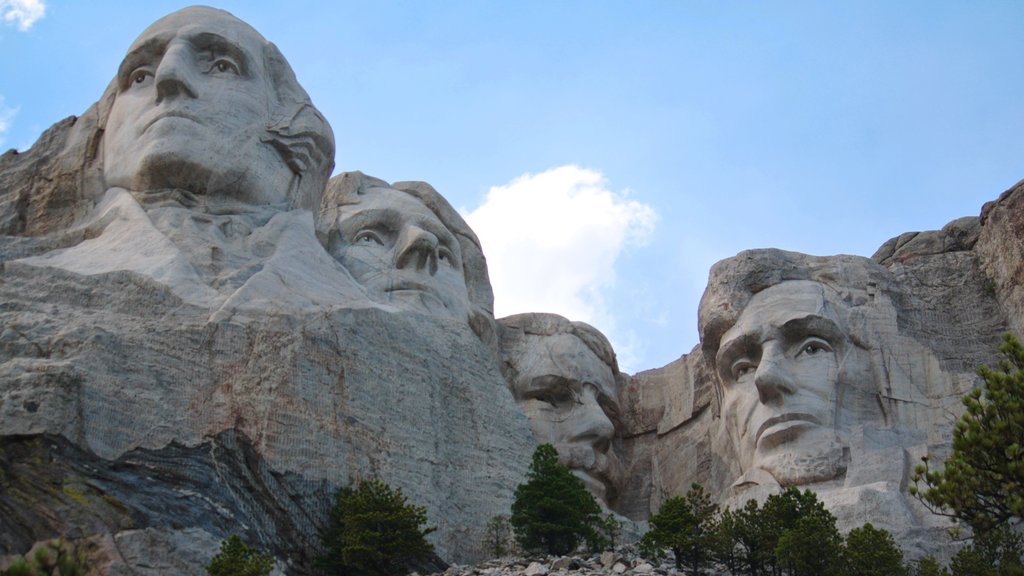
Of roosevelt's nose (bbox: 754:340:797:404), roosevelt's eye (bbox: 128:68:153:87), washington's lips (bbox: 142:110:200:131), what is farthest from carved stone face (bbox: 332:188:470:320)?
roosevelt's nose (bbox: 754:340:797:404)

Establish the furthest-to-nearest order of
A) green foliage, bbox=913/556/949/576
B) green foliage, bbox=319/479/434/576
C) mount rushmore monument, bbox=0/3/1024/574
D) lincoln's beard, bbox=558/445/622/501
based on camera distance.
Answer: lincoln's beard, bbox=558/445/622/501
green foliage, bbox=913/556/949/576
mount rushmore monument, bbox=0/3/1024/574
green foliage, bbox=319/479/434/576

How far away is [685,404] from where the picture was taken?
72.5 ft

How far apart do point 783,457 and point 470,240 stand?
15.4 feet

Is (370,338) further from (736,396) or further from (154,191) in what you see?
(736,396)

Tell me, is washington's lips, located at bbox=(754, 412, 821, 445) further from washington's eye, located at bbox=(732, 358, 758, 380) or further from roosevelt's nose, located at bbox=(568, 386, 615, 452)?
Answer: roosevelt's nose, located at bbox=(568, 386, 615, 452)

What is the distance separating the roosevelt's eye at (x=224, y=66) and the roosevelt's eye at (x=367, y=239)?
2078 millimetres

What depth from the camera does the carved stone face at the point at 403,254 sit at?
64.4 feet

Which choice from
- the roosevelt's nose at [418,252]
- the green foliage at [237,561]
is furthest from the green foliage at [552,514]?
the roosevelt's nose at [418,252]

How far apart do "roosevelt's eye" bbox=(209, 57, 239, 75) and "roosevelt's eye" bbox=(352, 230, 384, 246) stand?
2078 mm

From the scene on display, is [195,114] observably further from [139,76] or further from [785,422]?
[785,422]

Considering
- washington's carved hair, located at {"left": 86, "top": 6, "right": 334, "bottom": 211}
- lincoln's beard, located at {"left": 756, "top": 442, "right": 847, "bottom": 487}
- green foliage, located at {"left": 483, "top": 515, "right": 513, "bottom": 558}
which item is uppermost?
washington's carved hair, located at {"left": 86, "top": 6, "right": 334, "bottom": 211}

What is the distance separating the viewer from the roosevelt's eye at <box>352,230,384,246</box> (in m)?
20.5

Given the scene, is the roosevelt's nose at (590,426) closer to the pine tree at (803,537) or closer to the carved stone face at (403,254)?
the carved stone face at (403,254)

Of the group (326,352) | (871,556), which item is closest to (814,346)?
(871,556)
